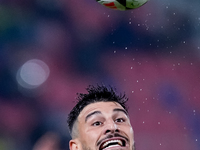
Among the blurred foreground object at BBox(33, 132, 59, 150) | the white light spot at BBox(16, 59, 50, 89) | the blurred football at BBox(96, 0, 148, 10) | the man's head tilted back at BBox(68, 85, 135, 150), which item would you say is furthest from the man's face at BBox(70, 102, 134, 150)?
the white light spot at BBox(16, 59, 50, 89)

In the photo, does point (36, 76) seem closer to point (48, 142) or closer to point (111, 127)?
point (48, 142)

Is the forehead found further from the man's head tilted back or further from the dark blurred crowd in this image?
the dark blurred crowd

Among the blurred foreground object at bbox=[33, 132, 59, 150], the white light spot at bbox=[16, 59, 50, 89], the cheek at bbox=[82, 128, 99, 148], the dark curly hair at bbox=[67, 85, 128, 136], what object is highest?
the white light spot at bbox=[16, 59, 50, 89]

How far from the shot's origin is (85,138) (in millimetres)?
2979

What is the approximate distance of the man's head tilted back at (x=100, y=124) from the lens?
2.88 meters

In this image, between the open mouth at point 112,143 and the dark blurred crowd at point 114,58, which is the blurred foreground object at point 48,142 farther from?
the open mouth at point 112,143

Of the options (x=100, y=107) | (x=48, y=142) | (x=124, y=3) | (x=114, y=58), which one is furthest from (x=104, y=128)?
(x=114, y=58)

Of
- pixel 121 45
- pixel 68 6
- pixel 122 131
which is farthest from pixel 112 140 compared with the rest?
pixel 68 6

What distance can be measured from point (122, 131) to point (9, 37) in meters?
4.88

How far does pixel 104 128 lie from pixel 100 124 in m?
0.08

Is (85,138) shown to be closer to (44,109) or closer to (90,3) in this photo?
(44,109)

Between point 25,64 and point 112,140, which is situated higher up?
point 25,64

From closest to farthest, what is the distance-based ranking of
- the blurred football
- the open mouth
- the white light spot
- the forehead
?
the open mouth < the forehead < the blurred football < the white light spot

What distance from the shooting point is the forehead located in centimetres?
310
